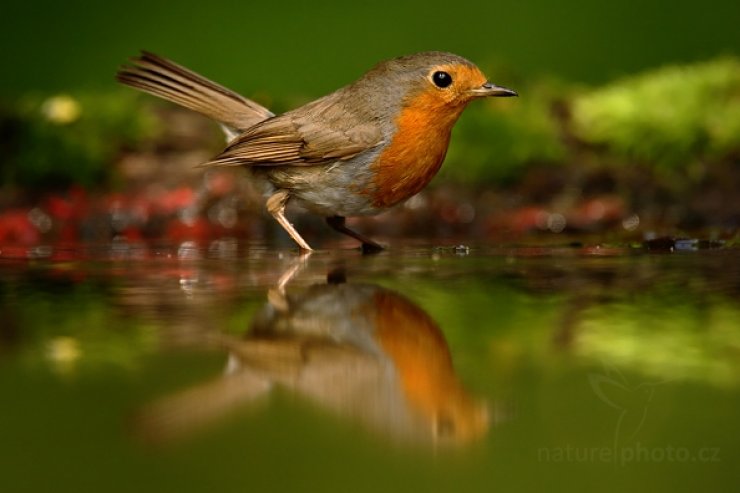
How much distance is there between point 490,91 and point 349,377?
2540 mm

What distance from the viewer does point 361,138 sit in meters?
4.42

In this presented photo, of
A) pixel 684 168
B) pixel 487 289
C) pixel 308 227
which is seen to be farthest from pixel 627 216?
pixel 487 289

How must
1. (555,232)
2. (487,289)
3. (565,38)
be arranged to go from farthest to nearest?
1. (565,38)
2. (555,232)
3. (487,289)

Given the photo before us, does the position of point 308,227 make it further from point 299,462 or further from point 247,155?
point 299,462

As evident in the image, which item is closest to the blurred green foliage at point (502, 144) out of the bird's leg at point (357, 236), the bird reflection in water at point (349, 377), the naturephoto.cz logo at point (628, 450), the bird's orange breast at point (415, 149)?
the bird's leg at point (357, 236)

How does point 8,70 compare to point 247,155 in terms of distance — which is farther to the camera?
point 8,70

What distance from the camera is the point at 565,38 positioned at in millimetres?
9086

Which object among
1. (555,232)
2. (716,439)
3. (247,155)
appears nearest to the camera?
(716,439)

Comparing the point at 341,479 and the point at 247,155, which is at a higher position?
the point at 247,155

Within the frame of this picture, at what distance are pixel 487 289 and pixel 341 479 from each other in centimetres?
183

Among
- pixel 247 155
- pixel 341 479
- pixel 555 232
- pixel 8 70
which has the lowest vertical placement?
pixel 341 479

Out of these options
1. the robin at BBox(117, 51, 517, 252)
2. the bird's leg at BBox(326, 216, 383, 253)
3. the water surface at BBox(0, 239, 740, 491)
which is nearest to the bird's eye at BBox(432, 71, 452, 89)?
the robin at BBox(117, 51, 517, 252)

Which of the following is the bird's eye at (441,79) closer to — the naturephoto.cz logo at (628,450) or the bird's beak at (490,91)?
the bird's beak at (490,91)

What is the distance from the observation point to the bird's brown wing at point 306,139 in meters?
4.45
